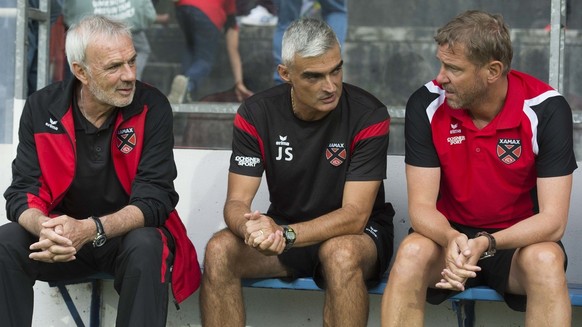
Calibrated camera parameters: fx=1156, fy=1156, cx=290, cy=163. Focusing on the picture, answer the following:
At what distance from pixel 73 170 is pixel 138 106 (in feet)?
1.21

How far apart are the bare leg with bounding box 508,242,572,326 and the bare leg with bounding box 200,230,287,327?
1.11 meters

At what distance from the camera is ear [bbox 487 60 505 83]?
4312 mm

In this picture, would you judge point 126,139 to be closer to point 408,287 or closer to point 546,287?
point 408,287

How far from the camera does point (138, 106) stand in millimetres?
4699

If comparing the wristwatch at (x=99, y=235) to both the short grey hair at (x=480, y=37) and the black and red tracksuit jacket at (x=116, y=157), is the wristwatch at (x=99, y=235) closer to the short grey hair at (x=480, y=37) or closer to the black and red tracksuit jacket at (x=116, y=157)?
the black and red tracksuit jacket at (x=116, y=157)

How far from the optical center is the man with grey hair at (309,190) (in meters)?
4.36

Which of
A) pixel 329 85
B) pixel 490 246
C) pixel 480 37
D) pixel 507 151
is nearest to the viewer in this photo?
pixel 490 246

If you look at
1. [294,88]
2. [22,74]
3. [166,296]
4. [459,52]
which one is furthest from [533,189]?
[22,74]

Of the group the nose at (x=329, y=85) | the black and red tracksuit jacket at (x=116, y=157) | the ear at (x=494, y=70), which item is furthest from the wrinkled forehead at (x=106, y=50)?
the ear at (x=494, y=70)

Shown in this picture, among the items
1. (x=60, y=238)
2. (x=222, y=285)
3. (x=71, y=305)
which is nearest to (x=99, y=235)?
(x=60, y=238)

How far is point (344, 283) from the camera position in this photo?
430 cm

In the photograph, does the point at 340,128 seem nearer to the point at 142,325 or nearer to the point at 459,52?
the point at 459,52

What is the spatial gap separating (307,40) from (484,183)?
89 cm

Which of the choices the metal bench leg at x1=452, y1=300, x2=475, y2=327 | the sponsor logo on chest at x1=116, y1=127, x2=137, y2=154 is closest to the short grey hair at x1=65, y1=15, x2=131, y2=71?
the sponsor logo on chest at x1=116, y1=127, x2=137, y2=154
